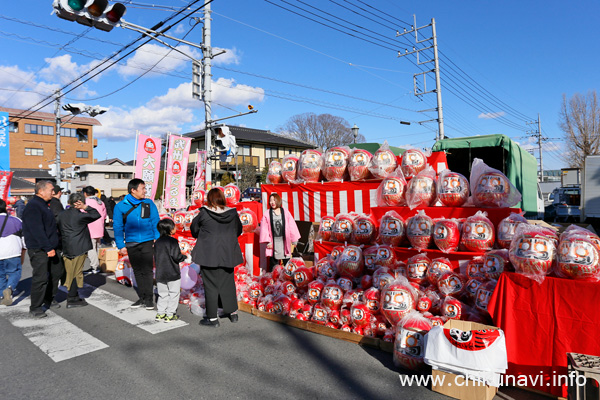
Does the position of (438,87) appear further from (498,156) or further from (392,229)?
(392,229)

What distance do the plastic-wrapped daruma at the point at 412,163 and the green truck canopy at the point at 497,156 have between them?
6571mm

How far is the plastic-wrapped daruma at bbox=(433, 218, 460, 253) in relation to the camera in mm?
4574

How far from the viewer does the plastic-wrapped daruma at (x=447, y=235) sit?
457 centimetres

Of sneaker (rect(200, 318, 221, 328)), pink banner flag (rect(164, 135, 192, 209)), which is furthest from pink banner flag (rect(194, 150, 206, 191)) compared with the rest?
sneaker (rect(200, 318, 221, 328))

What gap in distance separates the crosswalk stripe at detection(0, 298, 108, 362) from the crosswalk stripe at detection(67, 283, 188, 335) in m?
0.62

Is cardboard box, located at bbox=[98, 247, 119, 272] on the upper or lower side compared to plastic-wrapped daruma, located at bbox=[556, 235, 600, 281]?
lower

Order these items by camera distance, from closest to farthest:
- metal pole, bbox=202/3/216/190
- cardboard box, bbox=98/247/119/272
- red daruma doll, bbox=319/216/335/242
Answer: red daruma doll, bbox=319/216/335/242, cardboard box, bbox=98/247/119/272, metal pole, bbox=202/3/216/190

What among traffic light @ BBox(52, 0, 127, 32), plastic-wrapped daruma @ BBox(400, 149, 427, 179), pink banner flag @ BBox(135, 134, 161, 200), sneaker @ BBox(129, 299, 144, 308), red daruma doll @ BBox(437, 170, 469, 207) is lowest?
sneaker @ BBox(129, 299, 144, 308)

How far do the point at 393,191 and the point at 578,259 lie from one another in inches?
110

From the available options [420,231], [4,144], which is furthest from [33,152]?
[420,231]

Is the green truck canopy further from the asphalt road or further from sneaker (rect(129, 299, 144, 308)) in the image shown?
sneaker (rect(129, 299, 144, 308))

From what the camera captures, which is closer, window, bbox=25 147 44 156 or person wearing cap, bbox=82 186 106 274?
person wearing cap, bbox=82 186 106 274

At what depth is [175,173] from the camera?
11688 mm

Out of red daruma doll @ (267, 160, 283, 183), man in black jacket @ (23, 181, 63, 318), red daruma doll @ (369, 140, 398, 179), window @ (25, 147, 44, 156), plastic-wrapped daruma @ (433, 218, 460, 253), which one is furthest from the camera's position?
window @ (25, 147, 44, 156)
